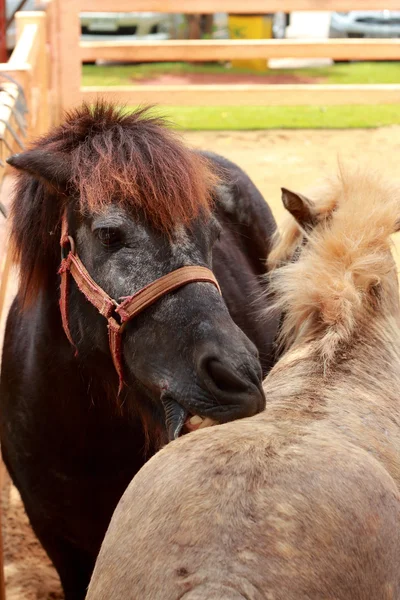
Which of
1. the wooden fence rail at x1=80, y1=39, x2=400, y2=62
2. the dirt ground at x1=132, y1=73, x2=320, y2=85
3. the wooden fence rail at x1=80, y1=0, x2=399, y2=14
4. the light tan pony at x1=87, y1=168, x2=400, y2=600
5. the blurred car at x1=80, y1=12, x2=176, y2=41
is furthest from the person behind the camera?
the blurred car at x1=80, y1=12, x2=176, y2=41

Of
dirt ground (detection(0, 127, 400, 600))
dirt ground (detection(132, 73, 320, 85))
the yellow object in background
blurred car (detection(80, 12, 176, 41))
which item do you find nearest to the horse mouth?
dirt ground (detection(0, 127, 400, 600))

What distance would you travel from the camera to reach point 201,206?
2670 mm

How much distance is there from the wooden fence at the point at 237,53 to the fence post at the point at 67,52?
6 centimetres

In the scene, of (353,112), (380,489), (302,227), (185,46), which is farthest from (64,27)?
(380,489)

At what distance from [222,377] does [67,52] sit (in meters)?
7.43

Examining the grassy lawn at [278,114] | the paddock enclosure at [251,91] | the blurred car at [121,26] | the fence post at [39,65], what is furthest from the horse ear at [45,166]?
the blurred car at [121,26]

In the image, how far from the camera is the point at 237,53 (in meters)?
9.87

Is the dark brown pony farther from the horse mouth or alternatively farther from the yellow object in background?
the yellow object in background

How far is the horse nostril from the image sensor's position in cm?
226

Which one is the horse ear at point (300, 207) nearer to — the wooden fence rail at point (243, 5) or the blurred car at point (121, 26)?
the wooden fence rail at point (243, 5)

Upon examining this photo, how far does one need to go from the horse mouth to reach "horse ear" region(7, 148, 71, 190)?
29.3 inches

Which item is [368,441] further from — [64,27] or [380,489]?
[64,27]

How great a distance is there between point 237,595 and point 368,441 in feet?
1.95

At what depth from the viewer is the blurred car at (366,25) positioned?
15.6 m
